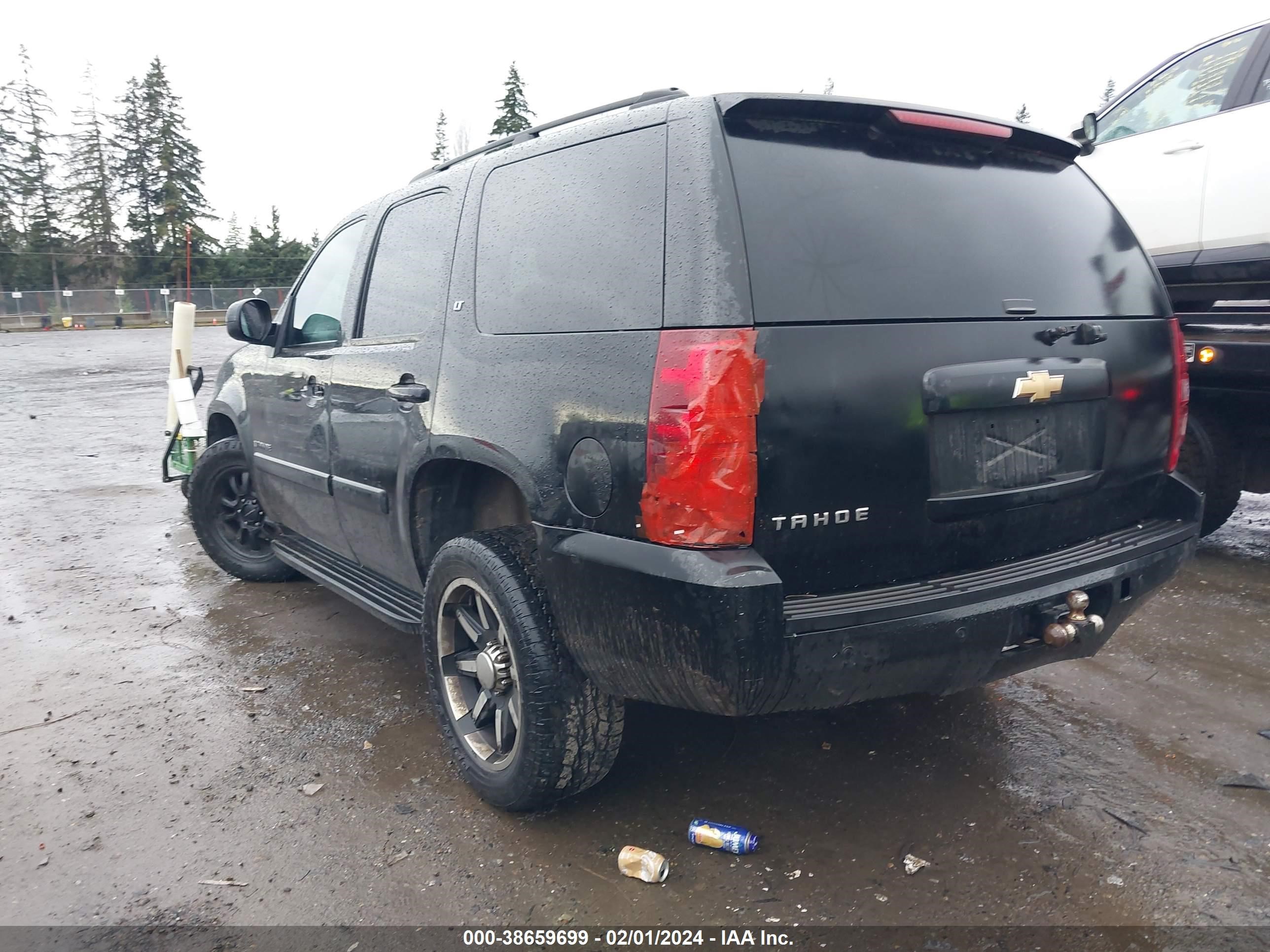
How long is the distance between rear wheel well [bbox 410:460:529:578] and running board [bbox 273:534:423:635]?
0.21 m

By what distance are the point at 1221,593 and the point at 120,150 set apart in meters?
65.0

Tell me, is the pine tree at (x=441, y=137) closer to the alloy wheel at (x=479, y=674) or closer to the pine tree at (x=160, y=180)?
the pine tree at (x=160, y=180)

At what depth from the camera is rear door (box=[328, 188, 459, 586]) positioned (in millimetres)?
3201

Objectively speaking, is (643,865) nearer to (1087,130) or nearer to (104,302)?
(1087,130)

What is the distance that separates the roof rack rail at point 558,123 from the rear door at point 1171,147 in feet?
11.2

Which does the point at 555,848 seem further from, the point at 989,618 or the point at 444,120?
the point at 444,120

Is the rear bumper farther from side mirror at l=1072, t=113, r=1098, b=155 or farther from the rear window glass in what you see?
side mirror at l=1072, t=113, r=1098, b=155

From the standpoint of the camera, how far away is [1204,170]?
500 cm

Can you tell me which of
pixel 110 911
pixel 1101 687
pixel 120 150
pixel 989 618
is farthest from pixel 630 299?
pixel 120 150

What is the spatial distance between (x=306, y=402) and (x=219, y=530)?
1.71 meters

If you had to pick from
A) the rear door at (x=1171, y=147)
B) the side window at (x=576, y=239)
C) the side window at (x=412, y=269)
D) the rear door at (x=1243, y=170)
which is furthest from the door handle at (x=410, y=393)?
the rear door at (x=1243, y=170)

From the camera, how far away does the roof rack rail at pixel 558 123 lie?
8.63 feet

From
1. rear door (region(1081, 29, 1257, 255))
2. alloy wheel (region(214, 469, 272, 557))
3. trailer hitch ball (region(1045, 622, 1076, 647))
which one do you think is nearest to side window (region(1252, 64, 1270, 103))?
rear door (region(1081, 29, 1257, 255))

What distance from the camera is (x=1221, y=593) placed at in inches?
A: 182
